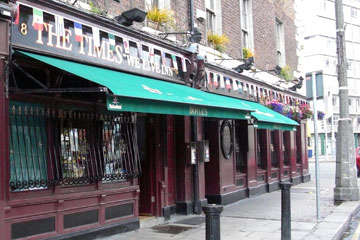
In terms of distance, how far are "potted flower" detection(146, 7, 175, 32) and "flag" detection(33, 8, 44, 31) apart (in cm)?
361

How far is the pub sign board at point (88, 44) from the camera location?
228 inches

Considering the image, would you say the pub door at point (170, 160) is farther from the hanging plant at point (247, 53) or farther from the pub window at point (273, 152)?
the pub window at point (273, 152)

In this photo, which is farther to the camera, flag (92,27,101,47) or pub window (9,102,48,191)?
flag (92,27,101,47)

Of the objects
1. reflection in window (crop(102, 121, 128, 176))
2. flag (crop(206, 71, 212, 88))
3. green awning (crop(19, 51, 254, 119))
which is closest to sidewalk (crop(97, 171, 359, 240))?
reflection in window (crop(102, 121, 128, 176))

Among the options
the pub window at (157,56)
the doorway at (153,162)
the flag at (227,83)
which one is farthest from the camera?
the flag at (227,83)

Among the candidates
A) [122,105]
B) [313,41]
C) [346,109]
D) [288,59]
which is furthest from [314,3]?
[122,105]

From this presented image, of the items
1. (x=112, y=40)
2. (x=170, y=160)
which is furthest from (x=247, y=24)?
(x=112, y=40)

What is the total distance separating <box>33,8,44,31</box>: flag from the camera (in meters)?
5.86

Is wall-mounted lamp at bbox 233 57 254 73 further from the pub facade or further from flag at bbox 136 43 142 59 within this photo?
flag at bbox 136 43 142 59

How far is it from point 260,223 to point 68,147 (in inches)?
170

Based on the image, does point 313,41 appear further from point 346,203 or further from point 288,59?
point 346,203

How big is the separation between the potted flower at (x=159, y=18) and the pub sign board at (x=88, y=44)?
0.76 m

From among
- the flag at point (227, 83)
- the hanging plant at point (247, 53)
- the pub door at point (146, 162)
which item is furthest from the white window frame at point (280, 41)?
the pub door at point (146, 162)

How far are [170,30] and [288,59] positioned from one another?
34.2 ft
